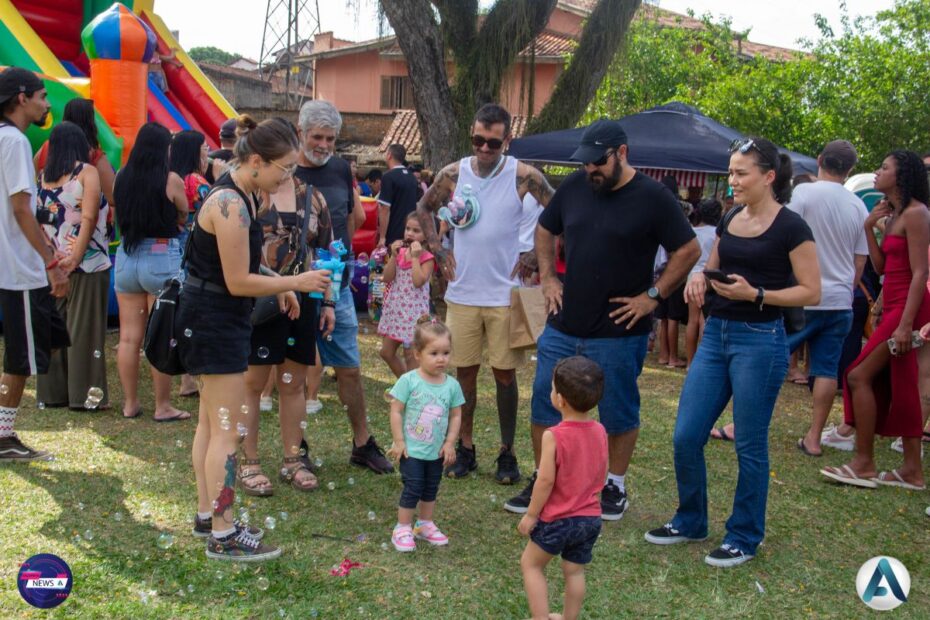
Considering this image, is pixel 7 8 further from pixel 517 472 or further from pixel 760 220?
pixel 760 220

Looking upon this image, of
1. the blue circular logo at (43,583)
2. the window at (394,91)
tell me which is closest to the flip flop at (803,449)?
the blue circular logo at (43,583)

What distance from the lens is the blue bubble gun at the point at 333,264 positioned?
4.15 m

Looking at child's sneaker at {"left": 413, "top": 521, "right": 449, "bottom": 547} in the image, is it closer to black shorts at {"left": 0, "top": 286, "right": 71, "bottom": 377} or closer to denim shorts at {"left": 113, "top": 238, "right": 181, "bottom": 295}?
black shorts at {"left": 0, "top": 286, "right": 71, "bottom": 377}

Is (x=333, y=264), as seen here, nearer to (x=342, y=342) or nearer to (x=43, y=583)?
(x=342, y=342)

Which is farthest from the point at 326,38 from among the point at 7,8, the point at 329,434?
the point at 329,434

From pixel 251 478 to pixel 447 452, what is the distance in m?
1.18

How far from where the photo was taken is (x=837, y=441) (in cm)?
615

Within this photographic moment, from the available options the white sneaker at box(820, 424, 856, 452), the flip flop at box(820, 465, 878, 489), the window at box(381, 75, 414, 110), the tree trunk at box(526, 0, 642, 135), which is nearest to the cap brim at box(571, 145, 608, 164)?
the flip flop at box(820, 465, 878, 489)

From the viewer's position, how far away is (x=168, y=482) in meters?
4.55

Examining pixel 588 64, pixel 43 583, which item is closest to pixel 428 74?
pixel 588 64

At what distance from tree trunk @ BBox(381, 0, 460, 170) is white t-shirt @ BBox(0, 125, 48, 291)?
7.76 meters

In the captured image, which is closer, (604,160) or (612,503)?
(604,160)

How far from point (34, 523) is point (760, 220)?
11.1 feet

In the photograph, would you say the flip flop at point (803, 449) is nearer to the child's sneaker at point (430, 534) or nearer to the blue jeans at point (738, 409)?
the blue jeans at point (738, 409)
